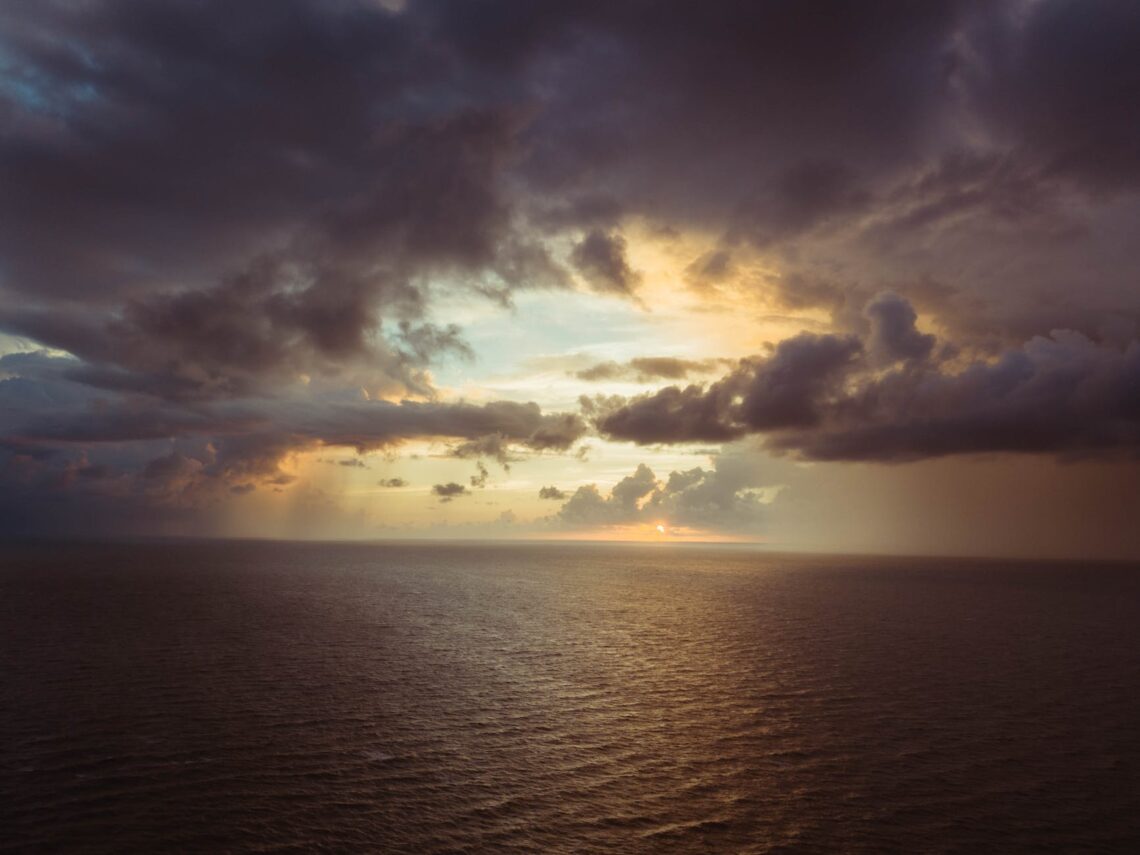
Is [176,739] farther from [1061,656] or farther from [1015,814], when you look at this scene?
[1061,656]

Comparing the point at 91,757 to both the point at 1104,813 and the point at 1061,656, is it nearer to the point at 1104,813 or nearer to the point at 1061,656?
the point at 1104,813

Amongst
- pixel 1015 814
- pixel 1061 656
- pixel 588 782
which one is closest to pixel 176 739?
pixel 588 782

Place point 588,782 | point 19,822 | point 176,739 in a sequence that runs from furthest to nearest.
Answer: point 176,739, point 588,782, point 19,822

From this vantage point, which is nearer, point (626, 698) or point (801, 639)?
point (626, 698)

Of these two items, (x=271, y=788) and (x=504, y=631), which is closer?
(x=271, y=788)

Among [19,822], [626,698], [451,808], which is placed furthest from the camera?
[626,698]

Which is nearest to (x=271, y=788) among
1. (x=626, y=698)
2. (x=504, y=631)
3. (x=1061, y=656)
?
(x=626, y=698)
